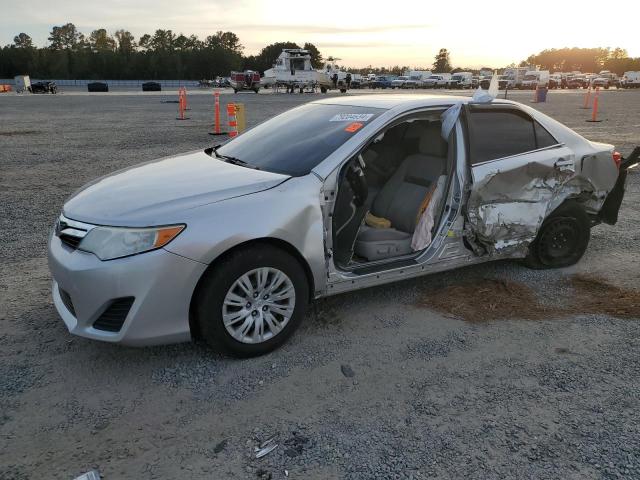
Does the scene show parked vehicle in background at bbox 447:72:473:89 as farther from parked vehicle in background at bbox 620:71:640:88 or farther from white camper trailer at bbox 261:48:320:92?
white camper trailer at bbox 261:48:320:92

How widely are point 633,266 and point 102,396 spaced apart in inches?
192

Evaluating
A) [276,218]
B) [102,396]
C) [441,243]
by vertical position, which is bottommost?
[102,396]

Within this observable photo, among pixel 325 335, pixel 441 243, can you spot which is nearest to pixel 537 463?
pixel 325 335

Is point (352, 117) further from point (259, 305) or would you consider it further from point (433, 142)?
point (259, 305)

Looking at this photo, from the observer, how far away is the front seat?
4266 millimetres

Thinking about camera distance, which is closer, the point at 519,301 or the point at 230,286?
the point at 230,286

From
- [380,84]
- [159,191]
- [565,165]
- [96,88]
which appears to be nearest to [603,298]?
[565,165]

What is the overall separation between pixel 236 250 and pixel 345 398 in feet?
3.63

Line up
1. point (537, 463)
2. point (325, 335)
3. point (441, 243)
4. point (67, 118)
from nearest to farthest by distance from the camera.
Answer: point (537, 463), point (325, 335), point (441, 243), point (67, 118)

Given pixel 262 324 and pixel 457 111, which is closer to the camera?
pixel 262 324

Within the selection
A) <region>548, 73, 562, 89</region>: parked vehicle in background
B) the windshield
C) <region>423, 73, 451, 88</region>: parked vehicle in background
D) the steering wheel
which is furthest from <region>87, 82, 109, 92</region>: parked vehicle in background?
<region>548, 73, 562, 89</region>: parked vehicle in background

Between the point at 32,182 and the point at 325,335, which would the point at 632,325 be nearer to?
the point at 325,335

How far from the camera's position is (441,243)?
4.21 meters

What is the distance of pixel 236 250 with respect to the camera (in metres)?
3.23
